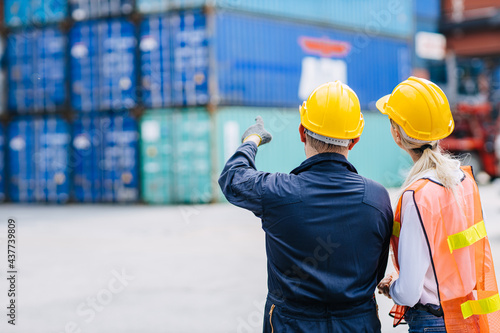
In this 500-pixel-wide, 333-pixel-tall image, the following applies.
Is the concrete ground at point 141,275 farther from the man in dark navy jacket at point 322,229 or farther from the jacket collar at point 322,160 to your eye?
the jacket collar at point 322,160

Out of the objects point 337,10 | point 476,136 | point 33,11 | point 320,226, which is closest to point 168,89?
point 33,11

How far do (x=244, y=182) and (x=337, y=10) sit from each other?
57.1 ft

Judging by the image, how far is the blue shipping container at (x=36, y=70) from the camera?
1745 centimetres

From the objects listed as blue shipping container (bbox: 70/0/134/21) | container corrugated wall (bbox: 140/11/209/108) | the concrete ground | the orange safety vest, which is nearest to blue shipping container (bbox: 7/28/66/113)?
blue shipping container (bbox: 70/0/134/21)

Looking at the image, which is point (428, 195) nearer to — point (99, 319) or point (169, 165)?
point (99, 319)

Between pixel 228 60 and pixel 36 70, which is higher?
pixel 228 60

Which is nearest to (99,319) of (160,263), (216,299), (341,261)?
(216,299)

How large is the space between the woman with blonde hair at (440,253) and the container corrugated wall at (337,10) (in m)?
14.0

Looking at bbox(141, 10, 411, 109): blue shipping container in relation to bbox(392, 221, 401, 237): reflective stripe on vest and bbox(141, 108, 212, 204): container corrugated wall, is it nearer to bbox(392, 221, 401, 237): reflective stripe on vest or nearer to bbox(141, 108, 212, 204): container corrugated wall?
bbox(141, 108, 212, 204): container corrugated wall

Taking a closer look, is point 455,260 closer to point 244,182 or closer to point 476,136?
point 244,182

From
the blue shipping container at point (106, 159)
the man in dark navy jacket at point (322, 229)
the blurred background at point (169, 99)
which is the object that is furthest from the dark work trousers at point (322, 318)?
the blue shipping container at point (106, 159)

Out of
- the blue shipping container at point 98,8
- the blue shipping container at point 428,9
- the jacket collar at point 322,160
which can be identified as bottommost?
the jacket collar at point 322,160

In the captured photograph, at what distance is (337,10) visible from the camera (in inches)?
731

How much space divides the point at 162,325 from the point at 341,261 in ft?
11.1
